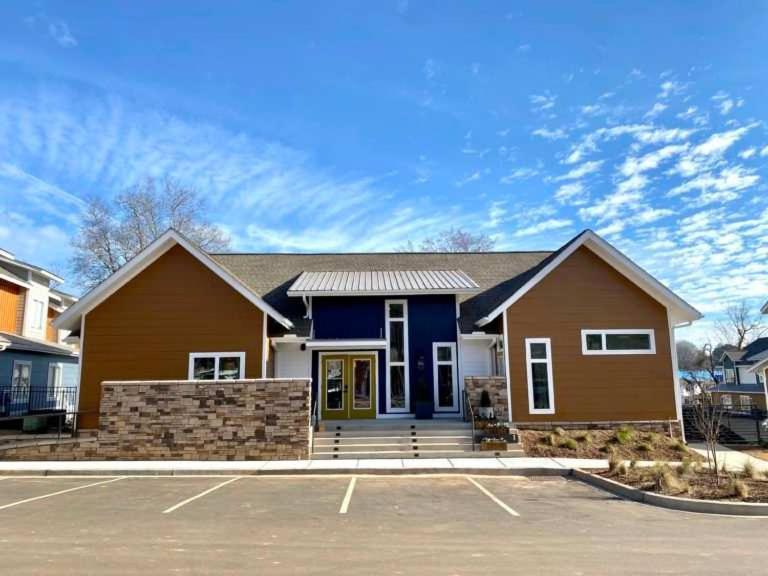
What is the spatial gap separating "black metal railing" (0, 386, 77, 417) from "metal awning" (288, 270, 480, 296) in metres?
9.25

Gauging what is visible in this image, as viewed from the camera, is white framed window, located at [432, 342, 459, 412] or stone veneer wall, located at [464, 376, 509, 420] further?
white framed window, located at [432, 342, 459, 412]

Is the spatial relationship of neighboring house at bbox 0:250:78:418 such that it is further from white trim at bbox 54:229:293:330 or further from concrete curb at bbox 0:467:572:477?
concrete curb at bbox 0:467:572:477

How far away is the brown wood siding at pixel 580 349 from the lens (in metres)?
16.4

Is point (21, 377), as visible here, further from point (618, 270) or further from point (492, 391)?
point (618, 270)

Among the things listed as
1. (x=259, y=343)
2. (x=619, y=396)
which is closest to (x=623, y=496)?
(x=619, y=396)

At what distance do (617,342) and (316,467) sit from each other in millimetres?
9935

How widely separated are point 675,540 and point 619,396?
999 cm

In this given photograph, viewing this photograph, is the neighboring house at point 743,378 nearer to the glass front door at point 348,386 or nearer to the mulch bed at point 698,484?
the glass front door at point 348,386

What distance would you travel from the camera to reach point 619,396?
53.9 ft

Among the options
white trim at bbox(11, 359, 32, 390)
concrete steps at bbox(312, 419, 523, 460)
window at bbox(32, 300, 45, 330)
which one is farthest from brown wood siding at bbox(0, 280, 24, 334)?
concrete steps at bbox(312, 419, 523, 460)

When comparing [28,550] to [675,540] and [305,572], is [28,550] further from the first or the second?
[675,540]

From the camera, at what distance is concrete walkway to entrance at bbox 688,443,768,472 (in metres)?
13.3

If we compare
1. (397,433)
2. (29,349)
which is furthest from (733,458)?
(29,349)

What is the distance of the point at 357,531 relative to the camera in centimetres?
740
